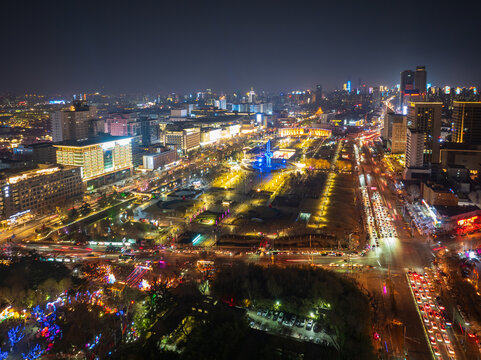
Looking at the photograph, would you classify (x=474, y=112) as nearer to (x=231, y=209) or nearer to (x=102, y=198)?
(x=231, y=209)

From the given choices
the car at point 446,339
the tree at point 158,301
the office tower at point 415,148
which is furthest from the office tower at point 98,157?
the car at point 446,339

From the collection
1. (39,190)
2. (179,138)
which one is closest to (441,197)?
(39,190)

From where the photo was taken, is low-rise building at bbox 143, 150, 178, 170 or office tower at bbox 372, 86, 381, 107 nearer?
low-rise building at bbox 143, 150, 178, 170

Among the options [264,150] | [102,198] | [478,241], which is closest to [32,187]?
[102,198]

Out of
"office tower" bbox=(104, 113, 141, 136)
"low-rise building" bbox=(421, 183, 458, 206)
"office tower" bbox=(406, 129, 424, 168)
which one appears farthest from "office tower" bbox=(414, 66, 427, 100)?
"office tower" bbox=(104, 113, 141, 136)

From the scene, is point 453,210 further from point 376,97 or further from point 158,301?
point 376,97

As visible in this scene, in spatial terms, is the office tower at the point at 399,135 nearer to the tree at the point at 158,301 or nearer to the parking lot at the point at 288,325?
the parking lot at the point at 288,325

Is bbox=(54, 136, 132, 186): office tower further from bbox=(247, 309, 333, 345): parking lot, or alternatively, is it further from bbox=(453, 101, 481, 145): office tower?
bbox=(453, 101, 481, 145): office tower
